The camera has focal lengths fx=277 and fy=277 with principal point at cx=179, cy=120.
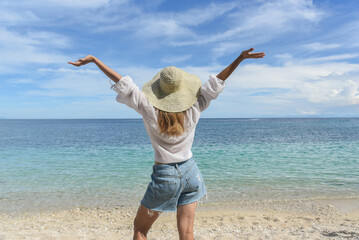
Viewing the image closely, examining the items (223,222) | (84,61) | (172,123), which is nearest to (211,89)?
(172,123)

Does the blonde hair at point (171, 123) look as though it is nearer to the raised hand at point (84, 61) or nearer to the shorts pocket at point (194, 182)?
the shorts pocket at point (194, 182)

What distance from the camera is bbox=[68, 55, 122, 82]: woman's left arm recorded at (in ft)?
6.83

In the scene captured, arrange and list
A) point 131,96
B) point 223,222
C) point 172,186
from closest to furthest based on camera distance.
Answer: point 131,96
point 172,186
point 223,222

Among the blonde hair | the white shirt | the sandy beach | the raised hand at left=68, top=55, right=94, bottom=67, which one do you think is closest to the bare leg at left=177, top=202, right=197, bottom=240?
the white shirt

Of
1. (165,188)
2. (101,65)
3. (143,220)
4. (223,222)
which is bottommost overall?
(223,222)

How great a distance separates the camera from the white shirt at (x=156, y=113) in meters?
2.06

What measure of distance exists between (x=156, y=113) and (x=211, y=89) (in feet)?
1.53

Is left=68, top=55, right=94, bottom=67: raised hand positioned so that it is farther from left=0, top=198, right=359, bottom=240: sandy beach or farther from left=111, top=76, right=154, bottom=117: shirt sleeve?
left=0, top=198, right=359, bottom=240: sandy beach

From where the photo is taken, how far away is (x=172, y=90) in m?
2.26

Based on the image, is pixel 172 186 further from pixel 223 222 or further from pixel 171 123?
pixel 223 222

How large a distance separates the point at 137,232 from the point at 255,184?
282 inches

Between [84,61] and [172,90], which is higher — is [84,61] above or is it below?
above

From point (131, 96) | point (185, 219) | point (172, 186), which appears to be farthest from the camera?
point (185, 219)

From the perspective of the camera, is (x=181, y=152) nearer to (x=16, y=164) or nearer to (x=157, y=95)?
(x=157, y=95)
